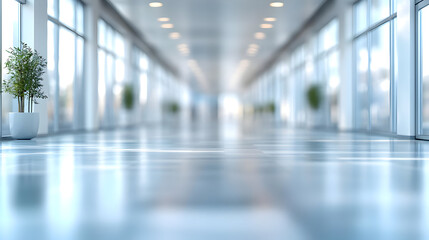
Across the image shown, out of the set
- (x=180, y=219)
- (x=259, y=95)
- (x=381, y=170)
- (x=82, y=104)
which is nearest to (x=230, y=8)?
(x=82, y=104)

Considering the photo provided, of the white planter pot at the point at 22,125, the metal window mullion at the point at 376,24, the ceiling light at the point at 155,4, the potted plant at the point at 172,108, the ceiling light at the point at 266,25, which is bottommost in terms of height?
the white planter pot at the point at 22,125

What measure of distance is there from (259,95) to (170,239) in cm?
4630

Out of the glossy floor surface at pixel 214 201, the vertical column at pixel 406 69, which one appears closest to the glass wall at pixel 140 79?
the vertical column at pixel 406 69

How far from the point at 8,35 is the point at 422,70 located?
39.5 ft

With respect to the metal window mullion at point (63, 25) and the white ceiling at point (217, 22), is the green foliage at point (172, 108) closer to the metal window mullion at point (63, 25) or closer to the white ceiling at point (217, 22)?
the white ceiling at point (217, 22)

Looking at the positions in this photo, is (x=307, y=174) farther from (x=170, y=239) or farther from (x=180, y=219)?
(x=170, y=239)

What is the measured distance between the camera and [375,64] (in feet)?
50.9

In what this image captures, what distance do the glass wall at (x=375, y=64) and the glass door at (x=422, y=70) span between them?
1755 mm

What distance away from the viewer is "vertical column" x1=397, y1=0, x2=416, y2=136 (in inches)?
475

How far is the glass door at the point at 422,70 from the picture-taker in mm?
11625

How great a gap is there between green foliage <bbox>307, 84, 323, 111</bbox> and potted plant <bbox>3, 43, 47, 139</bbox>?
14.0 metres

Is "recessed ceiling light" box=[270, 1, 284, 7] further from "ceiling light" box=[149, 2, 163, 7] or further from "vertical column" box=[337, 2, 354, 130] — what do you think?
"ceiling light" box=[149, 2, 163, 7]

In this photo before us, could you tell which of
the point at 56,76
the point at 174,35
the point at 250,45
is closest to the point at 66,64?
the point at 56,76

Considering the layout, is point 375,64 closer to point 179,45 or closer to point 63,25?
point 63,25
